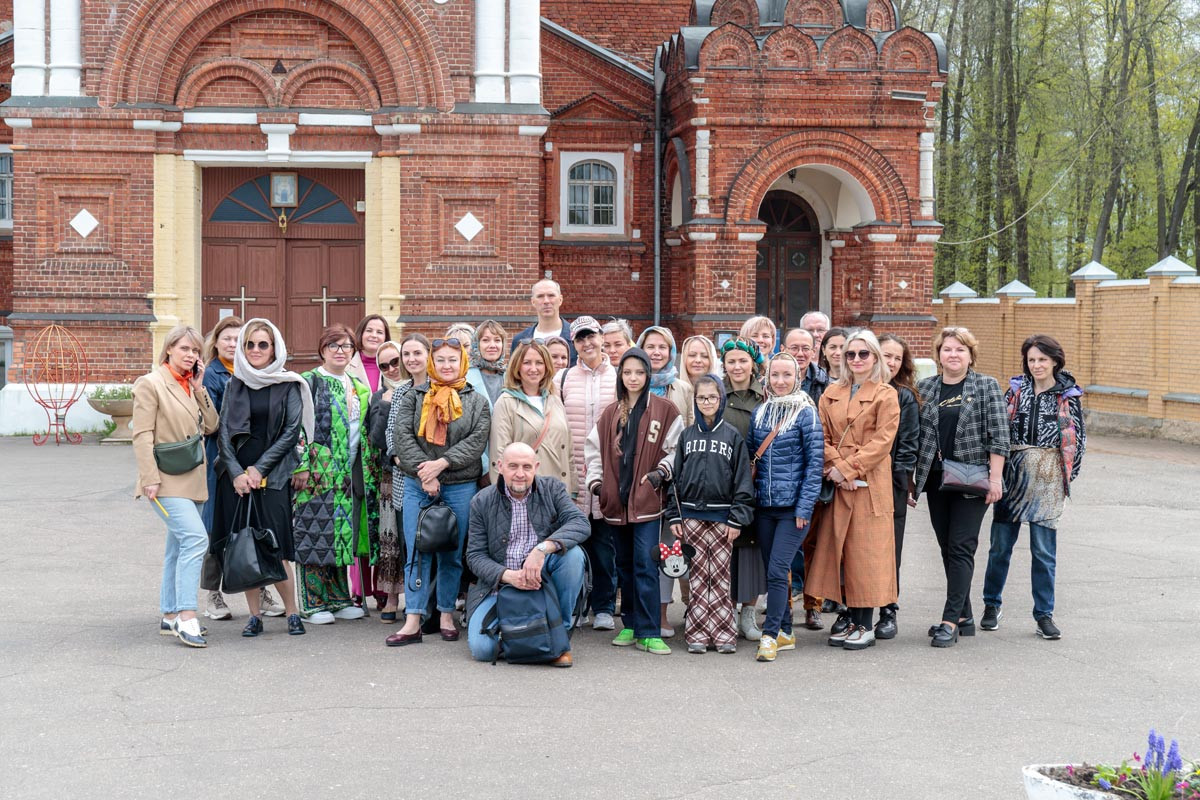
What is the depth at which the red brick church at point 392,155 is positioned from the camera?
719 inches

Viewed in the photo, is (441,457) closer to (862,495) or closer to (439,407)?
(439,407)

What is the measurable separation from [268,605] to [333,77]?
463 inches

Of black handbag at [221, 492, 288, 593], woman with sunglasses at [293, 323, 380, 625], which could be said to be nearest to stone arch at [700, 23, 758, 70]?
woman with sunglasses at [293, 323, 380, 625]

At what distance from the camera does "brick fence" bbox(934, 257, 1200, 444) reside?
19.8 metres

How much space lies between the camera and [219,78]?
733 inches

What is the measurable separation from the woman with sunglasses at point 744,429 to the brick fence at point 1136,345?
13622 mm

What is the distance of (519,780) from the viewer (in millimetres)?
5383

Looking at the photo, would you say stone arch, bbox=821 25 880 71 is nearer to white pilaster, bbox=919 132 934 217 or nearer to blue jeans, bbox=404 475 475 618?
white pilaster, bbox=919 132 934 217

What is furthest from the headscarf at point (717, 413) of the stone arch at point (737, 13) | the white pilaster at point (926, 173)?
the stone arch at point (737, 13)

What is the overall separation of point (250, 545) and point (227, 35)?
41.9ft

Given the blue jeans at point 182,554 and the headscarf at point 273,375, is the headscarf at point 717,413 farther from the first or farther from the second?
the blue jeans at point 182,554

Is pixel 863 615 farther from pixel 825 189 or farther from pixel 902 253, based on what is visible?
pixel 825 189

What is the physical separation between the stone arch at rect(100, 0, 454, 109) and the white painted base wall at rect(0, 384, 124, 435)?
406 cm

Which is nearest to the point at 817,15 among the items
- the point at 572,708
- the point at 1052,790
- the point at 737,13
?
the point at 737,13
